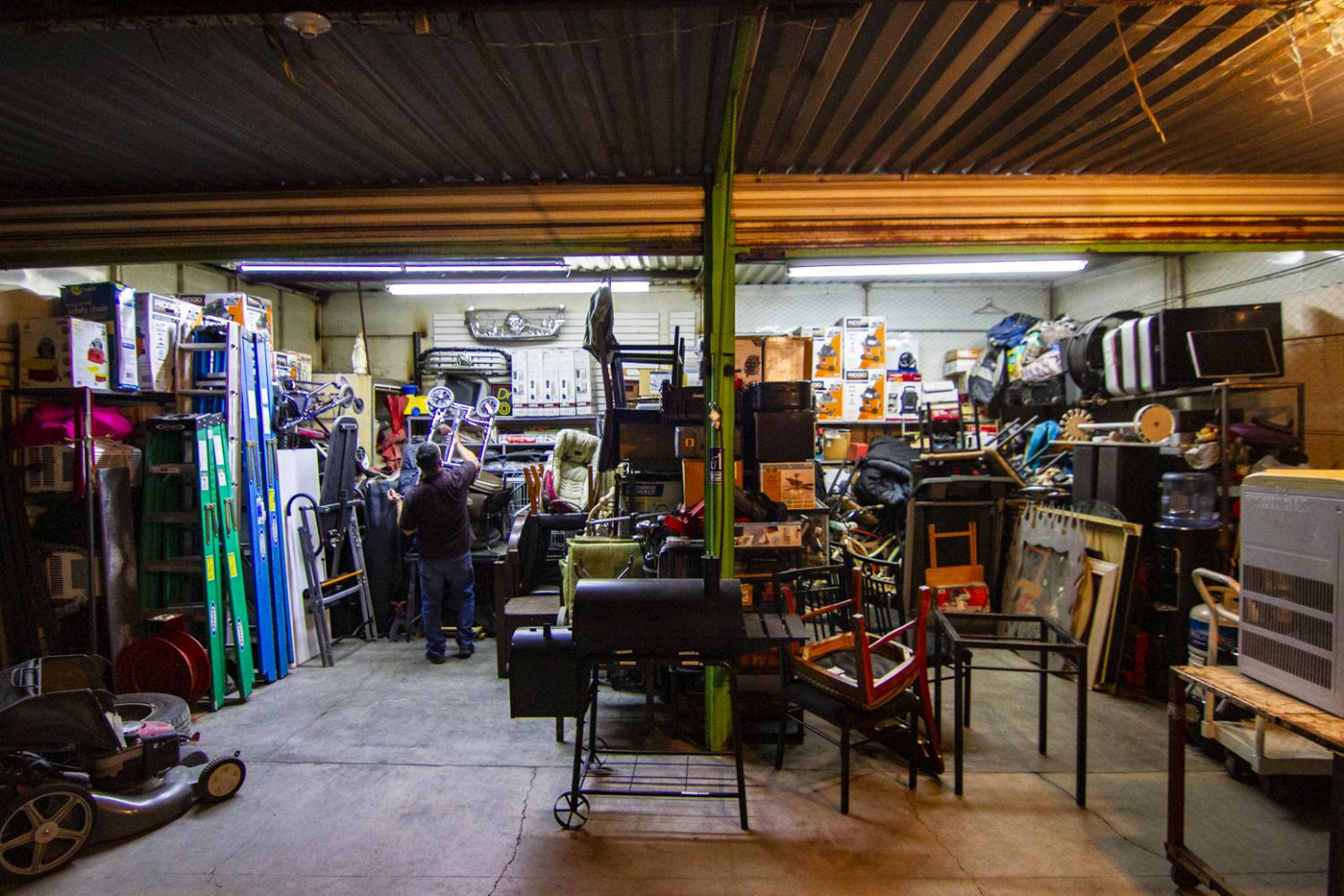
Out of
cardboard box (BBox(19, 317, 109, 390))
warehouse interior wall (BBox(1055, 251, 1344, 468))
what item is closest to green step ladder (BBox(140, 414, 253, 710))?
cardboard box (BBox(19, 317, 109, 390))

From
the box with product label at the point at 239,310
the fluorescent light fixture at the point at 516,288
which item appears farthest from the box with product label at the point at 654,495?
the box with product label at the point at 239,310

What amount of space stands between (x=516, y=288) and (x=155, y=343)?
435cm

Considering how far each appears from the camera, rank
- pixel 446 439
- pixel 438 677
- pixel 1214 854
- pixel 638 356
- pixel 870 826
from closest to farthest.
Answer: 1. pixel 1214 854
2. pixel 870 826
3. pixel 438 677
4. pixel 638 356
5. pixel 446 439

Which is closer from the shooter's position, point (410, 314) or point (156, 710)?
point (156, 710)

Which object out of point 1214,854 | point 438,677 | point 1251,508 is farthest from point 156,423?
point 1214,854

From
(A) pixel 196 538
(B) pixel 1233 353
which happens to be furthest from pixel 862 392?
(A) pixel 196 538

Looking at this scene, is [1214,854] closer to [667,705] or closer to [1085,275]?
[667,705]

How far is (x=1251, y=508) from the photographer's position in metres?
2.36

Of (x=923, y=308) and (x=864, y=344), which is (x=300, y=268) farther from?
(x=923, y=308)

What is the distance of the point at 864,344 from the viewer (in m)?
8.37

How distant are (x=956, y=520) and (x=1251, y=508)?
3.18m

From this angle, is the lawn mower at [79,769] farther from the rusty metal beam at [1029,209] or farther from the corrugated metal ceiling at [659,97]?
the rusty metal beam at [1029,209]

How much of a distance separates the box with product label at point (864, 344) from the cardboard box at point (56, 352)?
793 cm

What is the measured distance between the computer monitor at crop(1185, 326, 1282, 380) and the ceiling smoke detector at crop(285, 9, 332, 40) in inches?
247
